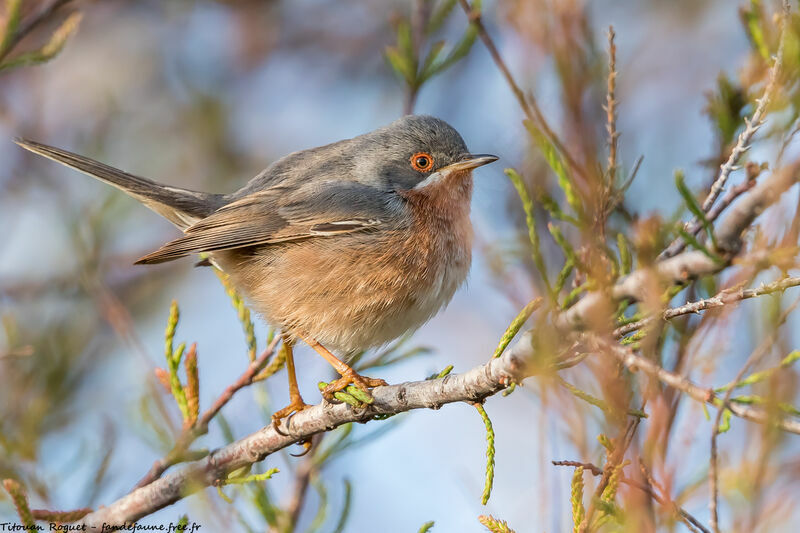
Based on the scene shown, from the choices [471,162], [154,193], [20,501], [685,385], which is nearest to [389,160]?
[471,162]

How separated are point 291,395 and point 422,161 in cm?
174

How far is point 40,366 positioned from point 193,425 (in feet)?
7.47

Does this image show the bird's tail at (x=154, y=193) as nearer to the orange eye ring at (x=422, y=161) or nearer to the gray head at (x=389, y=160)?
the gray head at (x=389, y=160)

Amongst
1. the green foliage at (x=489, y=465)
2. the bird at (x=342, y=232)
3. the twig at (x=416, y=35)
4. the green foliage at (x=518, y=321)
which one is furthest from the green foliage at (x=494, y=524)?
the twig at (x=416, y=35)

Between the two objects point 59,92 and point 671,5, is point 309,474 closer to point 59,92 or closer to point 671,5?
point 59,92

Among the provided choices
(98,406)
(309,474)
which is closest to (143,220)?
(98,406)

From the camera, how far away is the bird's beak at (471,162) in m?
4.57

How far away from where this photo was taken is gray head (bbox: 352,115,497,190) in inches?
195

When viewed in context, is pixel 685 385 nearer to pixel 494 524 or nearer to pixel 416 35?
pixel 494 524

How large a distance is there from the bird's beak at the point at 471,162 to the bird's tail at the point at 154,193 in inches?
61.4

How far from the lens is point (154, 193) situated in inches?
197

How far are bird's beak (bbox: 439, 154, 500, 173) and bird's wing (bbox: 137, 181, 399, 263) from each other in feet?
1.47

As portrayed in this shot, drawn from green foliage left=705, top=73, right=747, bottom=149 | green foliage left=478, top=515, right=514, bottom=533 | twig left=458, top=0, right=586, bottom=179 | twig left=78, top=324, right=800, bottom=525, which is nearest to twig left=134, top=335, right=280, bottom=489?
twig left=78, top=324, right=800, bottom=525

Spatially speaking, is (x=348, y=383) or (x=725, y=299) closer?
(x=725, y=299)
